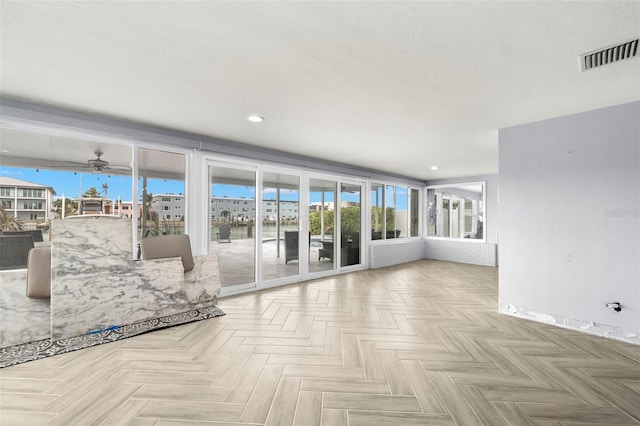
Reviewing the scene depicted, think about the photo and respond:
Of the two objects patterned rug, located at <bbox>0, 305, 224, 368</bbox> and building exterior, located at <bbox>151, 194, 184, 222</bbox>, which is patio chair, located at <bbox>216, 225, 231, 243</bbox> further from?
patterned rug, located at <bbox>0, 305, 224, 368</bbox>

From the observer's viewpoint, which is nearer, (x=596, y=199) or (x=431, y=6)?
(x=431, y=6)

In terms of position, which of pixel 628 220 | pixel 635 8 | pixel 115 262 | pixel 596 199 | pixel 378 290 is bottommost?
pixel 378 290

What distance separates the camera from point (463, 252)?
7.12 meters

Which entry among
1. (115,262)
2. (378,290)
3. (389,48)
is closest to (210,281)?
(115,262)

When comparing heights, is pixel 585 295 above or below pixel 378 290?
above

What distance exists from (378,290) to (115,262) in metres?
3.46

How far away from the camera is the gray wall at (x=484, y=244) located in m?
6.70

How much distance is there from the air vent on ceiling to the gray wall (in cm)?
534

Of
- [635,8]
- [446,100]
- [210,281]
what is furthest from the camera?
[210,281]

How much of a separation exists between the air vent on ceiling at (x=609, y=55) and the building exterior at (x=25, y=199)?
504 cm

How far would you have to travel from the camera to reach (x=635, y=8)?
1.40 meters

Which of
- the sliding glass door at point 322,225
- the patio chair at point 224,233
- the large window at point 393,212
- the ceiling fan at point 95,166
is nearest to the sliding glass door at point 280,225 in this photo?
the sliding glass door at point 322,225

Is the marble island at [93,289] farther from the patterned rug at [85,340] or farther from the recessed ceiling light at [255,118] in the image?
the recessed ceiling light at [255,118]

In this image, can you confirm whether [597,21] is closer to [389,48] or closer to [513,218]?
[389,48]
